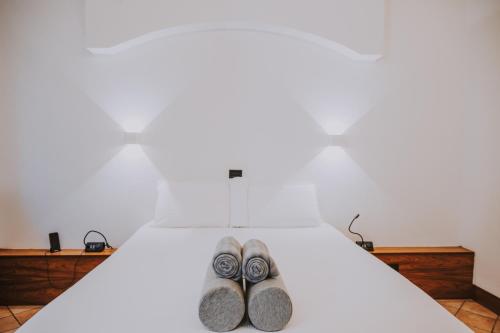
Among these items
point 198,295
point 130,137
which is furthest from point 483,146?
point 130,137

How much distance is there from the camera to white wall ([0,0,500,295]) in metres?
2.72

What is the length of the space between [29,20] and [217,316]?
297 cm

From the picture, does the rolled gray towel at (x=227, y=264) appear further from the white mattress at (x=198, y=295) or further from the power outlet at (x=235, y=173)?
the power outlet at (x=235, y=173)

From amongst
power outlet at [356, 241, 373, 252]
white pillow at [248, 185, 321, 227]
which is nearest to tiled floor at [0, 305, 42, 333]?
white pillow at [248, 185, 321, 227]

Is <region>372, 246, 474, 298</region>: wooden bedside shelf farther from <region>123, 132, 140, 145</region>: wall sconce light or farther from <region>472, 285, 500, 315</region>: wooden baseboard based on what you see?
<region>123, 132, 140, 145</region>: wall sconce light

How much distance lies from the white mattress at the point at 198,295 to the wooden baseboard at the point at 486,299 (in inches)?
57.4

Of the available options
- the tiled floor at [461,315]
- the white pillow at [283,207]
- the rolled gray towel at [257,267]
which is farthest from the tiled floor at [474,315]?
the rolled gray towel at [257,267]

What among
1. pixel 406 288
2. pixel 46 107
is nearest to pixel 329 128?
pixel 406 288

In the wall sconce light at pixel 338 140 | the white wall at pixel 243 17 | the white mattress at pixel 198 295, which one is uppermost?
the white wall at pixel 243 17

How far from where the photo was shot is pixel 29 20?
270 cm

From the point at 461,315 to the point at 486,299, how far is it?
333 millimetres

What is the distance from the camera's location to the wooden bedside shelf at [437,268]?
107 inches

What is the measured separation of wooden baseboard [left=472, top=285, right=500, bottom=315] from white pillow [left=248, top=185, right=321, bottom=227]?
1498mm

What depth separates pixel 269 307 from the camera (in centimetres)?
115
